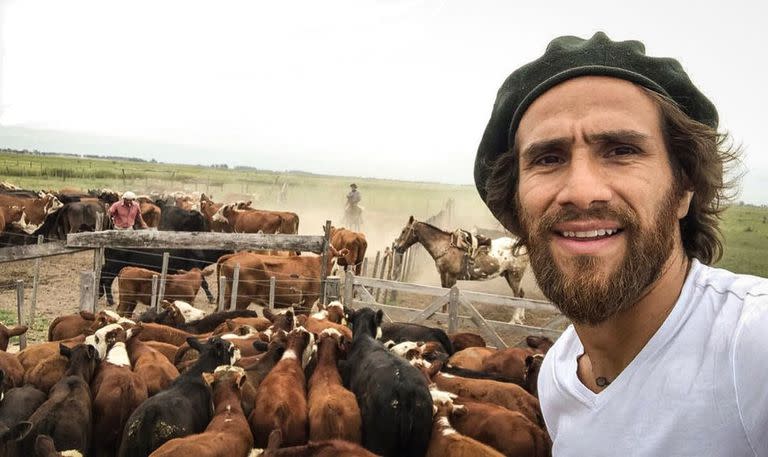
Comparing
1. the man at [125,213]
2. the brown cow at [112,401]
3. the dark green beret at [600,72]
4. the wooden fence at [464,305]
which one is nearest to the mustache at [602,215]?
the dark green beret at [600,72]

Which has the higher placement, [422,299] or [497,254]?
[497,254]

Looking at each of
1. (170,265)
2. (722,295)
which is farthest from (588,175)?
(170,265)

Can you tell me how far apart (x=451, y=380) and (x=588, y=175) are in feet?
16.0

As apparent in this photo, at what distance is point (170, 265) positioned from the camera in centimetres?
1549

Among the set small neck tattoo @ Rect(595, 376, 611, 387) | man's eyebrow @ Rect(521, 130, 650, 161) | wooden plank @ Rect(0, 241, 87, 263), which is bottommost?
wooden plank @ Rect(0, 241, 87, 263)

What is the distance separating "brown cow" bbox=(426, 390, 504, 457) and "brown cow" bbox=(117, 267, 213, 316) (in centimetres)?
811

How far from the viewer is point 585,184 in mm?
1588

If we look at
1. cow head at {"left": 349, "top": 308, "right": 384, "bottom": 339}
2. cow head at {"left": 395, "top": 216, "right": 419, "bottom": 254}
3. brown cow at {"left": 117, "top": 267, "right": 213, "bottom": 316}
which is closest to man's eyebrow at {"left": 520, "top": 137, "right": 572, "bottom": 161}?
cow head at {"left": 349, "top": 308, "right": 384, "bottom": 339}

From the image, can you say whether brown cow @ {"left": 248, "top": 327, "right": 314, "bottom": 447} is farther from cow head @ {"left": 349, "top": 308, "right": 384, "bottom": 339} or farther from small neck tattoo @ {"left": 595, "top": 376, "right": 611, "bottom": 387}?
small neck tattoo @ {"left": 595, "top": 376, "right": 611, "bottom": 387}

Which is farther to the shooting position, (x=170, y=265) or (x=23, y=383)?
(x=170, y=265)

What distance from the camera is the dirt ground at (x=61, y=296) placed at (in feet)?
39.3

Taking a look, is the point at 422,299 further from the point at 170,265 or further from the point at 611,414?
the point at 611,414

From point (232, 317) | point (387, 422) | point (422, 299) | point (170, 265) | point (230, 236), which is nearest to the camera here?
point (387, 422)

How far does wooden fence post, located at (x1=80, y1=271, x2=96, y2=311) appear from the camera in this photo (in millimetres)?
8625
